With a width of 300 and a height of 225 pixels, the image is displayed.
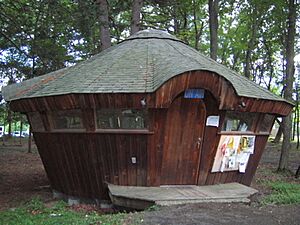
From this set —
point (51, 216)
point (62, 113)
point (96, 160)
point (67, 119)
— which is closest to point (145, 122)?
point (96, 160)

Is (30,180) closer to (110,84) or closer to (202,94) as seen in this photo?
(110,84)

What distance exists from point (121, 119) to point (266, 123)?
4.38 meters

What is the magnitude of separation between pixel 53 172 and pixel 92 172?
162 cm

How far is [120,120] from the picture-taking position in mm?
8055

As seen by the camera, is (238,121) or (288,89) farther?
(288,89)

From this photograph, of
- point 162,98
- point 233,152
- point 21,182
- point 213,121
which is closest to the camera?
point 162,98

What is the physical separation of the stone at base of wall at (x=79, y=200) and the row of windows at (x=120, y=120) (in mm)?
1891

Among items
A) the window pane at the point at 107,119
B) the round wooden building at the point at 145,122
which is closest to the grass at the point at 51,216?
the round wooden building at the point at 145,122

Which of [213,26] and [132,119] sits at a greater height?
[213,26]

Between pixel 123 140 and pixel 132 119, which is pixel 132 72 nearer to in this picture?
pixel 132 119

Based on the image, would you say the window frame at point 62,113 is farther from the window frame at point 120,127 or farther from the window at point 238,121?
the window at point 238,121

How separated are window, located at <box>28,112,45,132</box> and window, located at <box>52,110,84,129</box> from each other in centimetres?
59

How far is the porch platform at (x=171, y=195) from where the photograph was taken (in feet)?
22.6

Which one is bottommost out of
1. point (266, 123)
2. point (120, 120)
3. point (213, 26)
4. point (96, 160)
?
point (96, 160)
